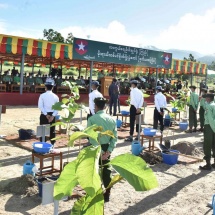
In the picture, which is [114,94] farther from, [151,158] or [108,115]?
[108,115]

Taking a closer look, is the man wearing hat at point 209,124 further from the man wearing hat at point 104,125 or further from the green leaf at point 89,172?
the green leaf at point 89,172

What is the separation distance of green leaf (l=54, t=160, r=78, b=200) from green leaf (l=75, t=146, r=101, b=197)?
0.09m

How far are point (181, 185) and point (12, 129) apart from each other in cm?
602

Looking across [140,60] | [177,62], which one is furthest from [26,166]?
[177,62]

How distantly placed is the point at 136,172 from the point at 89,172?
0.89 ft

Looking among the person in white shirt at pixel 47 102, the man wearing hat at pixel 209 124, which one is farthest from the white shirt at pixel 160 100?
the person in white shirt at pixel 47 102

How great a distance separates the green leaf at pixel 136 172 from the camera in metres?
1.42

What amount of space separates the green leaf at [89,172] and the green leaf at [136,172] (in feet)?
0.55

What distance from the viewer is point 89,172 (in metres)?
1.26

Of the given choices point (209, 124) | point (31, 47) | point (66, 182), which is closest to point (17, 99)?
point (31, 47)

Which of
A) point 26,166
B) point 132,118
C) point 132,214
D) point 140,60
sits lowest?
point 132,214

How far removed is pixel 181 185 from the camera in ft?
18.6

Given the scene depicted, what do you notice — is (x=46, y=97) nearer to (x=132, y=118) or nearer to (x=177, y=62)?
(x=132, y=118)

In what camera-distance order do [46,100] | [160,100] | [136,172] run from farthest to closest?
[160,100] < [46,100] < [136,172]
